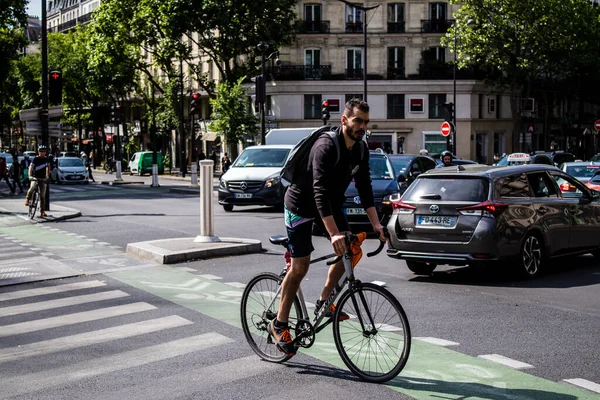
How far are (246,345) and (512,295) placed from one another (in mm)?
3854

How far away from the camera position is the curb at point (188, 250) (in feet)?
44.4

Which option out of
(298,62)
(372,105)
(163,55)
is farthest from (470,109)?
(163,55)

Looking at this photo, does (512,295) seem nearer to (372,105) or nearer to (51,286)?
(51,286)

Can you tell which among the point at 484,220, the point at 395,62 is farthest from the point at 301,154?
the point at 395,62

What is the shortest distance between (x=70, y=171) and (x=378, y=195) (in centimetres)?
3463

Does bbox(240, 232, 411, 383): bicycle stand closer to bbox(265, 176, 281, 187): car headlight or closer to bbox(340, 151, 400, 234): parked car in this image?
bbox(340, 151, 400, 234): parked car

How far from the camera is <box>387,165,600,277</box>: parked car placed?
36.9 ft

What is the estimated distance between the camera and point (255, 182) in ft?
81.0

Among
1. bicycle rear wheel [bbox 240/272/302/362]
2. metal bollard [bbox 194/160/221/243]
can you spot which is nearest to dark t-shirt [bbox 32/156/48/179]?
metal bollard [bbox 194/160/221/243]

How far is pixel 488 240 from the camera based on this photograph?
11.1 m

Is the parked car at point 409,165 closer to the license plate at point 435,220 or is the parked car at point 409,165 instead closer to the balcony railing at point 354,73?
the license plate at point 435,220

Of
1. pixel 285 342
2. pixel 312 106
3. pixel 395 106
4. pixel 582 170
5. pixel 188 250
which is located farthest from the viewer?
pixel 312 106

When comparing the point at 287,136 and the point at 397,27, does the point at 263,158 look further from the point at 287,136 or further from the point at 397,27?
the point at 397,27

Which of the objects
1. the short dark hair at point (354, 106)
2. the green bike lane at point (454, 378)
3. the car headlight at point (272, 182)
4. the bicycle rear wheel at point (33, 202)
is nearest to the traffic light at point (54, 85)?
the bicycle rear wheel at point (33, 202)
